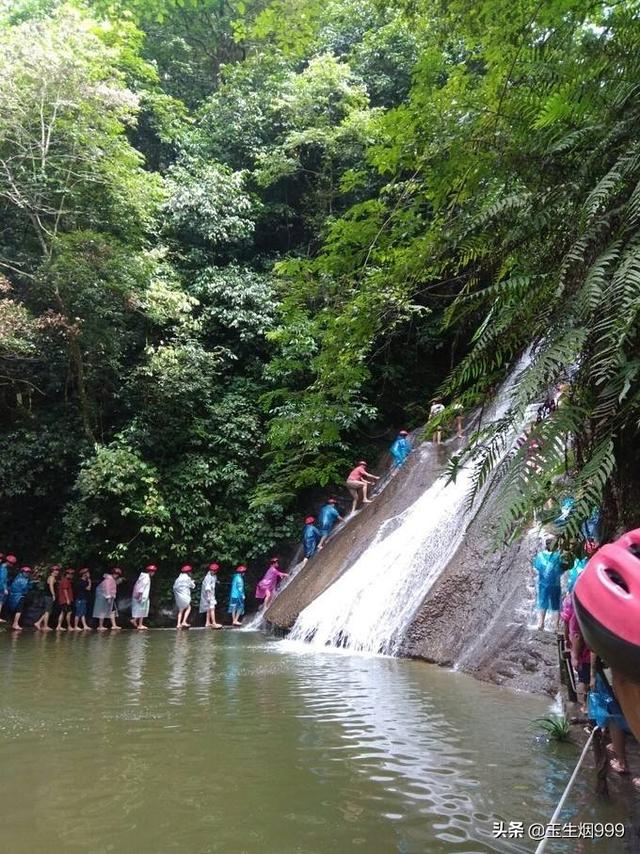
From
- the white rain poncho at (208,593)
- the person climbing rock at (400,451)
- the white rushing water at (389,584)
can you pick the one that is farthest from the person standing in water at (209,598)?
the person climbing rock at (400,451)

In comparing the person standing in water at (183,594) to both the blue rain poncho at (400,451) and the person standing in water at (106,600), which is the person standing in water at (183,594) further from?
the blue rain poncho at (400,451)

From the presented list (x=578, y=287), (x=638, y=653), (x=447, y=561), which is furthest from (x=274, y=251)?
(x=638, y=653)

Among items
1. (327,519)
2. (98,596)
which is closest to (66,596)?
(98,596)

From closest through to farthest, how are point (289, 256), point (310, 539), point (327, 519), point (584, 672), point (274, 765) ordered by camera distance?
point (274, 765) → point (584, 672) → point (289, 256) → point (310, 539) → point (327, 519)

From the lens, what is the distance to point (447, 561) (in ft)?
33.4

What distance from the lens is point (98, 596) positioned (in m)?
15.2

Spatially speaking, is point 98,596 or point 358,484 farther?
point 358,484

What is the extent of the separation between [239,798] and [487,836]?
1.35 m

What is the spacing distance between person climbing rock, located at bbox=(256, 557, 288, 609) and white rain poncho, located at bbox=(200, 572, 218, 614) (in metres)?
1.12

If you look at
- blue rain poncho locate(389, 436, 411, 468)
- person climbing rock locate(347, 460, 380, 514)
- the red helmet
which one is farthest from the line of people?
the red helmet

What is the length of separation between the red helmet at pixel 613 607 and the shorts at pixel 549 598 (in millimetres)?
6277

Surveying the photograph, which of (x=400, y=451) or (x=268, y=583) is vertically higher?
(x=400, y=451)

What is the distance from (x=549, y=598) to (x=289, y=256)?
8.15 m

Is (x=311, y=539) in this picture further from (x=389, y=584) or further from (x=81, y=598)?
(x=81, y=598)
